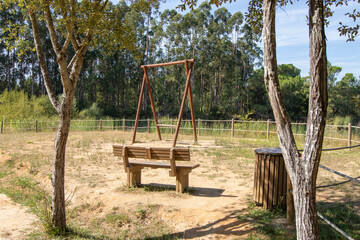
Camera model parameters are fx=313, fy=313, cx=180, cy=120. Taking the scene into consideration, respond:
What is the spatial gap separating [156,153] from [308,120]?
139 inches

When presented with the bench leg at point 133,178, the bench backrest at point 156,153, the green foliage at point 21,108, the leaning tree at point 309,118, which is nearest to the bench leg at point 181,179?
the bench backrest at point 156,153

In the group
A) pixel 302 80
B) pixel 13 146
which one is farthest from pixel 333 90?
pixel 13 146

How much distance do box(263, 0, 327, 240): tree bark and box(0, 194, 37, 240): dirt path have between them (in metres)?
4.17

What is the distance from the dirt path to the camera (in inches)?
A: 194

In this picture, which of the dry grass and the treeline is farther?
the treeline

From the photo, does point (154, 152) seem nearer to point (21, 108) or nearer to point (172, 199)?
point (172, 199)

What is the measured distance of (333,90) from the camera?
123ft

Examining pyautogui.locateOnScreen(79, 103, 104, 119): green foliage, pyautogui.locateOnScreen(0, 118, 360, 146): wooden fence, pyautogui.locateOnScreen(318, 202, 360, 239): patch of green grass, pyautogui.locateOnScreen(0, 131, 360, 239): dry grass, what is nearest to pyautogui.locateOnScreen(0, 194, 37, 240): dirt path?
pyautogui.locateOnScreen(0, 131, 360, 239): dry grass

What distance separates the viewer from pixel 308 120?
264 centimetres

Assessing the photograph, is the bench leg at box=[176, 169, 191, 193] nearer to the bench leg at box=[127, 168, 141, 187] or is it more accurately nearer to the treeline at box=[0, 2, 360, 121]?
the bench leg at box=[127, 168, 141, 187]

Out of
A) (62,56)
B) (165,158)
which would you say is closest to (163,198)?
(165,158)

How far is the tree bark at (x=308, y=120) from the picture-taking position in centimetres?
254

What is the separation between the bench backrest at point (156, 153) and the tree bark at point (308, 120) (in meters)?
2.79

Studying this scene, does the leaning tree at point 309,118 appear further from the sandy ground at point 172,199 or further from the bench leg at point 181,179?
the bench leg at point 181,179
